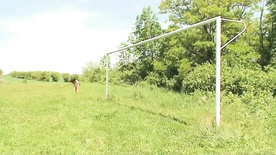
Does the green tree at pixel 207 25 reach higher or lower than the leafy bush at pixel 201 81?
higher

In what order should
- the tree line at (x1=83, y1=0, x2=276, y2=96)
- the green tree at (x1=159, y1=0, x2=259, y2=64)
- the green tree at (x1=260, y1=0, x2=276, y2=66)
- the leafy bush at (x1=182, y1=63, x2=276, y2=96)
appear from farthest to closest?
the green tree at (x1=260, y1=0, x2=276, y2=66), the green tree at (x1=159, y1=0, x2=259, y2=64), the tree line at (x1=83, y1=0, x2=276, y2=96), the leafy bush at (x1=182, y1=63, x2=276, y2=96)

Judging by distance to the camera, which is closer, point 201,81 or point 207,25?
point 201,81

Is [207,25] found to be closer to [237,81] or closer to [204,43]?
[204,43]

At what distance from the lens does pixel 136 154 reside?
411 centimetres

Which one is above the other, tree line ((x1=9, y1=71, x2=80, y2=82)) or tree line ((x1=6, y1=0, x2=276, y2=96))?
tree line ((x1=6, y1=0, x2=276, y2=96))

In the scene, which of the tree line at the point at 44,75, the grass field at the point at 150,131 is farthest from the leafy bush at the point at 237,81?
the tree line at the point at 44,75

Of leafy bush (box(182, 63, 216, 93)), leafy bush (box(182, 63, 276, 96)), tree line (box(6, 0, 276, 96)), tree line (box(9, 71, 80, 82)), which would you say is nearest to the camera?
leafy bush (box(182, 63, 276, 96))

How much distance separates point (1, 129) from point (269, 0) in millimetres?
20100

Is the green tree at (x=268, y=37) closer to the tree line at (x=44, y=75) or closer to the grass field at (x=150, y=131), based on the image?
the grass field at (x=150, y=131)

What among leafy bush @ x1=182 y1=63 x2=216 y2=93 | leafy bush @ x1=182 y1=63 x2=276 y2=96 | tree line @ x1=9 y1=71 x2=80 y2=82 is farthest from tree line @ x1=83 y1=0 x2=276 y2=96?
tree line @ x1=9 y1=71 x2=80 y2=82

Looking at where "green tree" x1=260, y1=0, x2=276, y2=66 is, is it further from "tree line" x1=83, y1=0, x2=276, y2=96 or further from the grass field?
the grass field

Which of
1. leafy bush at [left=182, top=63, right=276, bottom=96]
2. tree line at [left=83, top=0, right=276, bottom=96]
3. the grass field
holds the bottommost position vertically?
the grass field

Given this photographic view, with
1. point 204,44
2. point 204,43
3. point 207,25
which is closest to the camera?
point 207,25

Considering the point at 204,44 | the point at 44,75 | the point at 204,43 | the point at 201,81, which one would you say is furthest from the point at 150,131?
the point at 44,75
